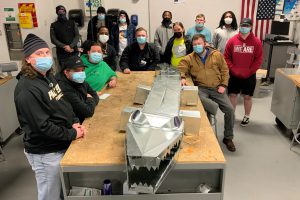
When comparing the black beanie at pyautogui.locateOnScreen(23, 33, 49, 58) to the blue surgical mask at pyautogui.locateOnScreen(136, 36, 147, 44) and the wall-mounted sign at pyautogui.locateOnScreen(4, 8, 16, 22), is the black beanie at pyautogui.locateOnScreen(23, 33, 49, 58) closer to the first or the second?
the blue surgical mask at pyautogui.locateOnScreen(136, 36, 147, 44)

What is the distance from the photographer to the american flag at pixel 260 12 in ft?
20.7

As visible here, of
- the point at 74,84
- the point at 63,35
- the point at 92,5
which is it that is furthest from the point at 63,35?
the point at 74,84

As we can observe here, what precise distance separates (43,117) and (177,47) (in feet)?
8.42

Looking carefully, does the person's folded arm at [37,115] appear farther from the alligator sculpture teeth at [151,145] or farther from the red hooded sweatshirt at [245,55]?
the red hooded sweatshirt at [245,55]

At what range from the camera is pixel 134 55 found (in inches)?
161

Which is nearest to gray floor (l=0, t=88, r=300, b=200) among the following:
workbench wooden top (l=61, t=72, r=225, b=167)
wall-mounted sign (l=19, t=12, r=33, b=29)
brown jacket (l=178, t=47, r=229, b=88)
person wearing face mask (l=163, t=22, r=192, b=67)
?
brown jacket (l=178, t=47, r=229, b=88)

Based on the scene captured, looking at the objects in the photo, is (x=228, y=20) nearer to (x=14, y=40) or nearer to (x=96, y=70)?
(x=96, y=70)

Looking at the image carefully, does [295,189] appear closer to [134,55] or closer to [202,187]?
[202,187]

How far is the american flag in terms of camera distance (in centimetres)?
630

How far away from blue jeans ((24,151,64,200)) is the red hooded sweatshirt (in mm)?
2752

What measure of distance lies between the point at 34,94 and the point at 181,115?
0.98m

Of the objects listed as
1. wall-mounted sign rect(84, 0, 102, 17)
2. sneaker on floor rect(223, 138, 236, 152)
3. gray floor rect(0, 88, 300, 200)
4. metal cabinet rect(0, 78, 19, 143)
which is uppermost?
wall-mounted sign rect(84, 0, 102, 17)

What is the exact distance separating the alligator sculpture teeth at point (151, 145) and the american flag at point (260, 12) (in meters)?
5.05

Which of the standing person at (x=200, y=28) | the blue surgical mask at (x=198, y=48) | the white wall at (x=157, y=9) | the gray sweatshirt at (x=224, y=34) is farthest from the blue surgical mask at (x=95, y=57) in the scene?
the white wall at (x=157, y=9)
